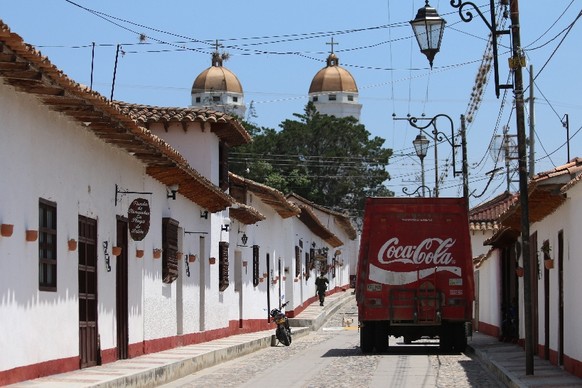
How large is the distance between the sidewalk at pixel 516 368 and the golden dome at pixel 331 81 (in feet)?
351

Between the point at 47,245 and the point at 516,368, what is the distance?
350 inches

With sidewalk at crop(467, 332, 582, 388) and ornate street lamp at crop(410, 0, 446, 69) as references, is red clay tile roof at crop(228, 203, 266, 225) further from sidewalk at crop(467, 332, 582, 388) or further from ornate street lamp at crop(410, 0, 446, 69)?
ornate street lamp at crop(410, 0, 446, 69)

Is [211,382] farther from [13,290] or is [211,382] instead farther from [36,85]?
[36,85]

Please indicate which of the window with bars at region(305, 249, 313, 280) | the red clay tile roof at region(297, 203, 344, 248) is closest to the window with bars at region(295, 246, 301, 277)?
the red clay tile roof at region(297, 203, 344, 248)

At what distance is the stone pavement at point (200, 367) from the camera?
52.2 feet

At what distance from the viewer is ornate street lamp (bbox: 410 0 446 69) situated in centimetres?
1789

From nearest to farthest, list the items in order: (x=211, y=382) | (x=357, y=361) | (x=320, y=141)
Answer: (x=211, y=382), (x=357, y=361), (x=320, y=141)

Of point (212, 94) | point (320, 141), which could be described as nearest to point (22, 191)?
point (320, 141)

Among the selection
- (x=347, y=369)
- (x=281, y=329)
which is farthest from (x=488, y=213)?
(x=347, y=369)

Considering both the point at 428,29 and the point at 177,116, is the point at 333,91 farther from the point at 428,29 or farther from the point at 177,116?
the point at 428,29

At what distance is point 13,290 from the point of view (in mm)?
14344

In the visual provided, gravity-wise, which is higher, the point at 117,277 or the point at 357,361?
the point at 117,277

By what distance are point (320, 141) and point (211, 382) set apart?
3338 inches

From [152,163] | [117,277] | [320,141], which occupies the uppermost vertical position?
[320,141]
